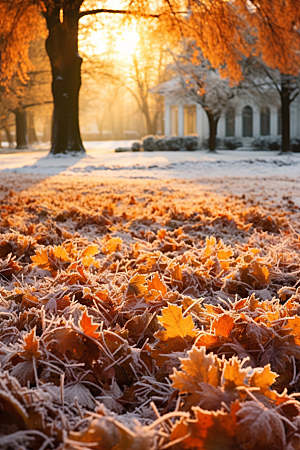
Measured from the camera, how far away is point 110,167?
46.7 feet

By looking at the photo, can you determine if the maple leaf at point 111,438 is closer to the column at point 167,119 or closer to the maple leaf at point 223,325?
the maple leaf at point 223,325

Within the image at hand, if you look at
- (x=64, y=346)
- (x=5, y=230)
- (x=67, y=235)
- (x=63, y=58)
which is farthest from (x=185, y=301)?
(x=63, y=58)

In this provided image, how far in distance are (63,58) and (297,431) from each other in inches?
713

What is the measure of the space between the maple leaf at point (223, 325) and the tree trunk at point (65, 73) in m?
17.0

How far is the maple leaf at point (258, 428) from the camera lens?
0.81 metres

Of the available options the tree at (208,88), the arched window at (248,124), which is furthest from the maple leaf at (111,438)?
the arched window at (248,124)

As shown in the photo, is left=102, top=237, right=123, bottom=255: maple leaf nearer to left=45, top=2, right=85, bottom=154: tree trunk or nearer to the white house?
left=45, top=2, right=85, bottom=154: tree trunk

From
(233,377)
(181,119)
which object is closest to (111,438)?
(233,377)

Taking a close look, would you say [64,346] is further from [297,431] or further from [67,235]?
[67,235]

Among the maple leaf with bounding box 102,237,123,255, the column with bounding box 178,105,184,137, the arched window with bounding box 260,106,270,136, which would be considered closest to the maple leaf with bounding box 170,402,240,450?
the maple leaf with bounding box 102,237,123,255

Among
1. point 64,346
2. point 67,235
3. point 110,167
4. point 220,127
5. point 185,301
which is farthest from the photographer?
point 220,127

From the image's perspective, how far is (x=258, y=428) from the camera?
0.82m

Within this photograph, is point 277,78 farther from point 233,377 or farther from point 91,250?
point 233,377

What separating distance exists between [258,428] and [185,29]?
43.9 ft
